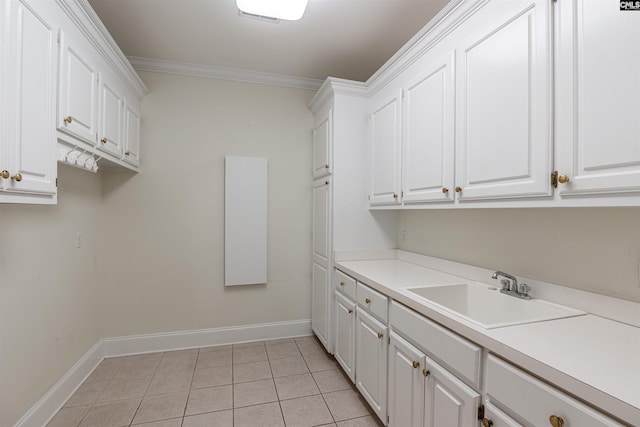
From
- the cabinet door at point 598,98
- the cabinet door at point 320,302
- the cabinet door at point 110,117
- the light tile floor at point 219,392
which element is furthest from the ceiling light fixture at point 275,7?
the light tile floor at point 219,392

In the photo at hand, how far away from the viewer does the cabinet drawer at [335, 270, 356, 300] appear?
217cm

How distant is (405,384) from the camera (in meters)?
1.51

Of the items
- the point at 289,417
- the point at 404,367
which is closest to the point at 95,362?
the point at 289,417

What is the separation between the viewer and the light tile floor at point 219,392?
75.6 inches

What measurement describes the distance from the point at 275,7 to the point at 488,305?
2074mm

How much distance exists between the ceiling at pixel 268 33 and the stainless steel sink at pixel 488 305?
1.88m

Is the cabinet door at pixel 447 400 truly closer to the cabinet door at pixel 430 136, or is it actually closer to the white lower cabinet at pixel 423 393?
the white lower cabinet at pixel 423 393

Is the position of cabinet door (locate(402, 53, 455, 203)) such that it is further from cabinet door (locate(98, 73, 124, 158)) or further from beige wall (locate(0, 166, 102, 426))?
beige wall (locate(0, 166, 102, 426))

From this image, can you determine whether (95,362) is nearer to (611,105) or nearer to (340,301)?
(340,301)

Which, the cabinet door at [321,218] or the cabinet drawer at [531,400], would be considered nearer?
the cabinet drawer at [531,400]

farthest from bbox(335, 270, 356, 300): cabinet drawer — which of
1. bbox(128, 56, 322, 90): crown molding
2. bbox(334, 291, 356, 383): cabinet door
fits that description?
bbox(128, 56, 322, 90): crown molding

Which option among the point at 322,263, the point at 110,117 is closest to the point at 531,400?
the point at 322,263

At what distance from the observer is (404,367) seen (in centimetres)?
152

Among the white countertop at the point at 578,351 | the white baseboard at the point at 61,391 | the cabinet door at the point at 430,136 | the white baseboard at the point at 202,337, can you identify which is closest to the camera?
the white countertop at the point at 578,351
